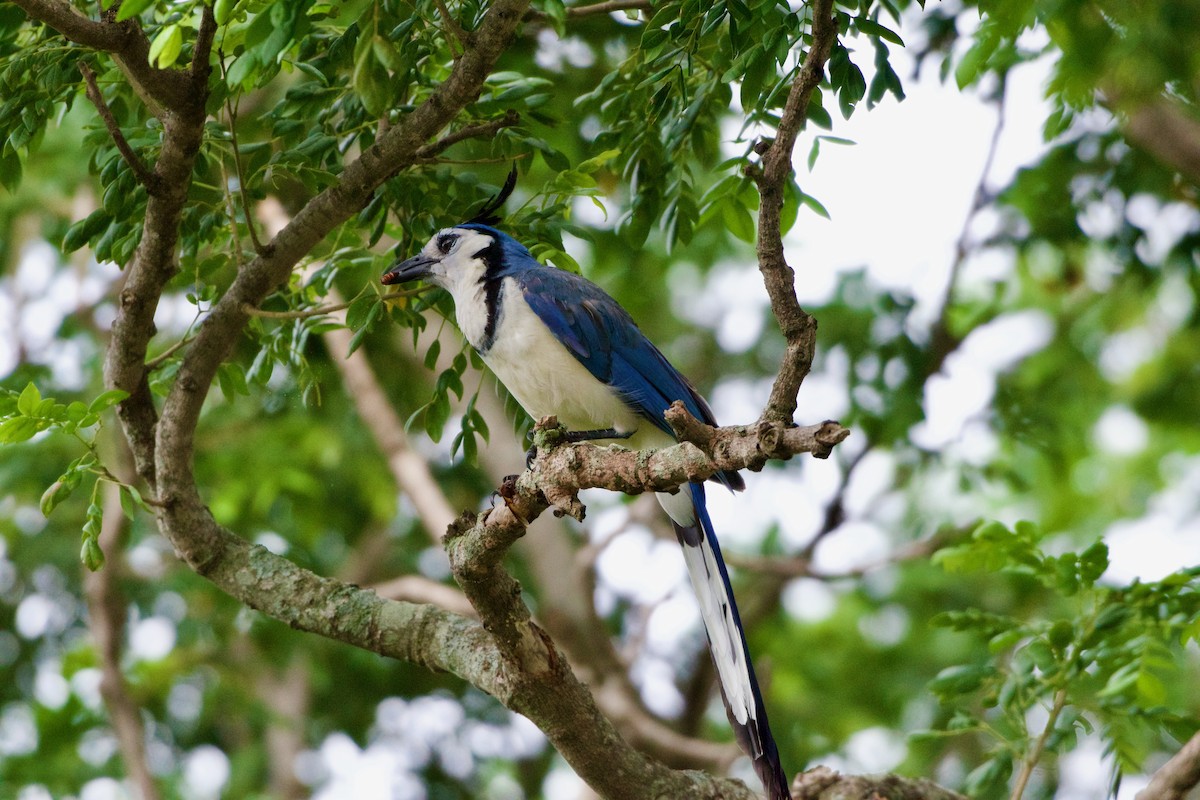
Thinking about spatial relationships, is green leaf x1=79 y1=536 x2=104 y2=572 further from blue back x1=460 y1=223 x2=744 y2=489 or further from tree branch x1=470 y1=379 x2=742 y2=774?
tree branch x1=470 y1=379 x2=742 y2=774

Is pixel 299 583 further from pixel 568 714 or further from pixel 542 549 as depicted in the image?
pixel 542 549

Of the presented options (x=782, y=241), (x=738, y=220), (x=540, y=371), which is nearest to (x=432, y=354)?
(x=540, y=371)

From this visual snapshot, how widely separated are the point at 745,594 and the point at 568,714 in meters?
4.62

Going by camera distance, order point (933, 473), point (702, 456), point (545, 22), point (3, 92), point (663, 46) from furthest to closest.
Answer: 1. point (933, 473)
2. point (545, 22)
3. point (663, 46)
4. point (3, 92)
5. point (702, 456)

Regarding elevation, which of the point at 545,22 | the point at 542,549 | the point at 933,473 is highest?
the point at 933,473

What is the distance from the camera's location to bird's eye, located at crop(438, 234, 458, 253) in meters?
4.54

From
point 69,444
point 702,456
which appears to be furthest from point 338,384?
point 702,456

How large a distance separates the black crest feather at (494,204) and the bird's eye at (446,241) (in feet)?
0.51

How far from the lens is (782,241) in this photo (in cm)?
284

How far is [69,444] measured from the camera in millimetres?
6977

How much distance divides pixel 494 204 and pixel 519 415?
781 millimetres

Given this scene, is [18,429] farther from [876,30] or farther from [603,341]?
[876,30]

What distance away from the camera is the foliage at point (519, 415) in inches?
134

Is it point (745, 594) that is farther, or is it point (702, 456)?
point (745, 594)
